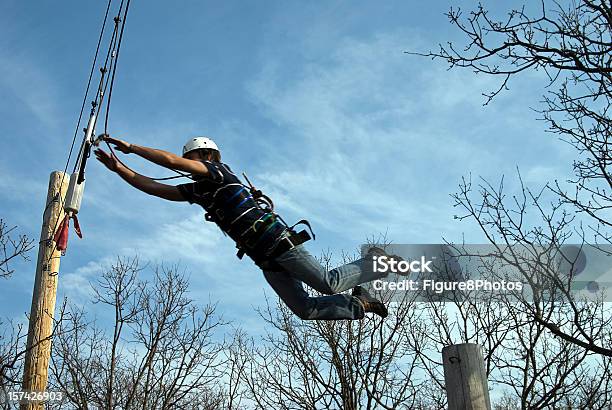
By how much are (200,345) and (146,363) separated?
1.39 meters

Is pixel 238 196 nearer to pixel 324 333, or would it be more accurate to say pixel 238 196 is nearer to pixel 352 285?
pixel 352 285

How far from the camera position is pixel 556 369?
9367 mm

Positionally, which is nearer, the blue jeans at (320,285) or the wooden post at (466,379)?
the wooden post at (466,379)

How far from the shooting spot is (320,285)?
4516 millimetres

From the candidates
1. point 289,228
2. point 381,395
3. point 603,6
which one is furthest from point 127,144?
point 381,395

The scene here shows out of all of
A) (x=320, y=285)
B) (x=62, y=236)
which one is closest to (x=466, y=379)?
(x=320, y=285)

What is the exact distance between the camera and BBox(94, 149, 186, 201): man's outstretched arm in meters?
4.52

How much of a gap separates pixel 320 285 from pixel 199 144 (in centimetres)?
139

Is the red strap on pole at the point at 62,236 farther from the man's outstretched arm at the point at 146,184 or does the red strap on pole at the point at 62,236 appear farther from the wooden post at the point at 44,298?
the man's outstretched arm at the point at 146,184

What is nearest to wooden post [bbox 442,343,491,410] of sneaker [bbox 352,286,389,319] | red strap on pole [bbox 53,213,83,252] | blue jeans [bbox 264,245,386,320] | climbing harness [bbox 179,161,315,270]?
sneaker [bbox 352,286,389,319]

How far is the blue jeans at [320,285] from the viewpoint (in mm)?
4480

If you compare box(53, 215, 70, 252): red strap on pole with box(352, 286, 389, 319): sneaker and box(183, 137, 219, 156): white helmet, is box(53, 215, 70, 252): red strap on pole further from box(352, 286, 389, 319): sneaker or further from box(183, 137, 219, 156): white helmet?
box(352, 286, 389, 319): sneaker

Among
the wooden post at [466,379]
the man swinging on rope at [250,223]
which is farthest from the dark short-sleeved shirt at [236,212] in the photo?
the wooden post at [466,379]

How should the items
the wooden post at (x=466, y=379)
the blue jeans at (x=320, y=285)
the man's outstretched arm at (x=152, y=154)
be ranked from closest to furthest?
1. the man's outstretched arm at (x=152, y=154)
2. the wooden post at (x=466, y=379)
3. the blue jeans at (x=320, y=285)
